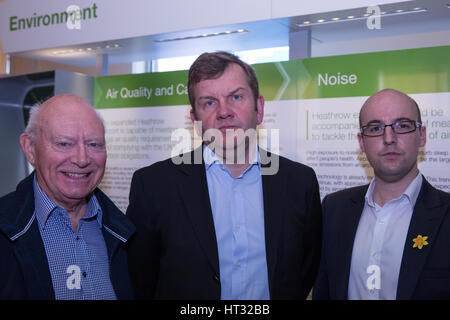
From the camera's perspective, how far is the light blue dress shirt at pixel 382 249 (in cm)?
259

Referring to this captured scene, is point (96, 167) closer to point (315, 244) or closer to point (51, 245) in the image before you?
point (51, 245)

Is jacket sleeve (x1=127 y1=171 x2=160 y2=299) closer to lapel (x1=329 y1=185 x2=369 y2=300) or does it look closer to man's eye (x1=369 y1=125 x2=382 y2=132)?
lapel (x1=329 y1=185 x2=369 y2=300)

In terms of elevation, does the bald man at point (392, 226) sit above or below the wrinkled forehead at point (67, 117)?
below

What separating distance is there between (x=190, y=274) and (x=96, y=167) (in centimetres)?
75

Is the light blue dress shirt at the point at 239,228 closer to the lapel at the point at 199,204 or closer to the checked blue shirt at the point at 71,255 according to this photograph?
the lapel at the point at 199,204

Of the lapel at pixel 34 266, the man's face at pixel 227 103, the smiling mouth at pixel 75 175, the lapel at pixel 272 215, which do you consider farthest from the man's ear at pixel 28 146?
the lapel at pixel 272 215

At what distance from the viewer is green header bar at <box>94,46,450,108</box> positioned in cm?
346

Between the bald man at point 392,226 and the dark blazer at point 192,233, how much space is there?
248 millimetres

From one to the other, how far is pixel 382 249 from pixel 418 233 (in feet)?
0.68

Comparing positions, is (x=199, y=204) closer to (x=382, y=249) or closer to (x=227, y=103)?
(x=227, y=103)

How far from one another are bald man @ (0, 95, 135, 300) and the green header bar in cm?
202

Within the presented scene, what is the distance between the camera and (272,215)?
2.65 metres

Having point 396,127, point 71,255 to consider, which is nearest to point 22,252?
point 71,255
